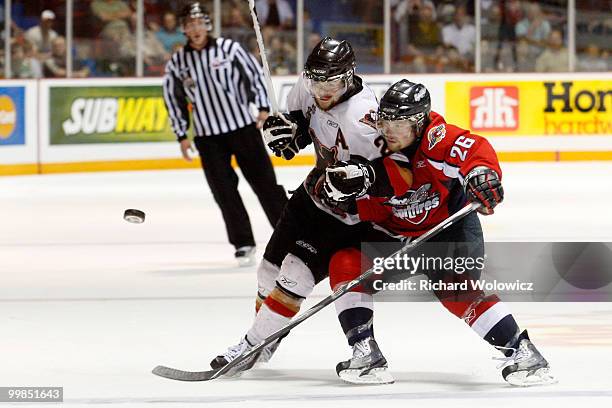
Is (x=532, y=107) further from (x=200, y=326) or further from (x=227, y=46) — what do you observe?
(x=200, y=326)

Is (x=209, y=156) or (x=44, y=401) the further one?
(x=209, y=156)

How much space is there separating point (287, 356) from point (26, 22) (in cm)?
766

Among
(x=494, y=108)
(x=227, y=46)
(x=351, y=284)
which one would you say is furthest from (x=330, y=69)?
(x=494, y=108)

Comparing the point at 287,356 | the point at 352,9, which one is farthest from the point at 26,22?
the point at 287,356

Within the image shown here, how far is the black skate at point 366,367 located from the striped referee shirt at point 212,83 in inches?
116

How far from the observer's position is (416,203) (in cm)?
399

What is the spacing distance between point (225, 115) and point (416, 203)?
9.55ft

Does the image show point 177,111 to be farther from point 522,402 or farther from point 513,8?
point 513,8

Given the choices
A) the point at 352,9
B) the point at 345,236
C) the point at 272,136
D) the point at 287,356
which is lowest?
the point at 287,356

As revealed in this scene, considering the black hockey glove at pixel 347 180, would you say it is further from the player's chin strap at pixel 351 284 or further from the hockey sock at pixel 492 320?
the hockey sock at pixel 492 320

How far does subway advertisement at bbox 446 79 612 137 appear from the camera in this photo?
1178 cm

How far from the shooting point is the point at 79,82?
11.3 m

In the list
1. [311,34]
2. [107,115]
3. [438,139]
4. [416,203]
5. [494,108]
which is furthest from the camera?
[311,34]

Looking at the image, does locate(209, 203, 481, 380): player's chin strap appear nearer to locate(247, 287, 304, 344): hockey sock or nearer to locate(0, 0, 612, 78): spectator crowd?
locate(247, 287, 304, 344): hockey sock
